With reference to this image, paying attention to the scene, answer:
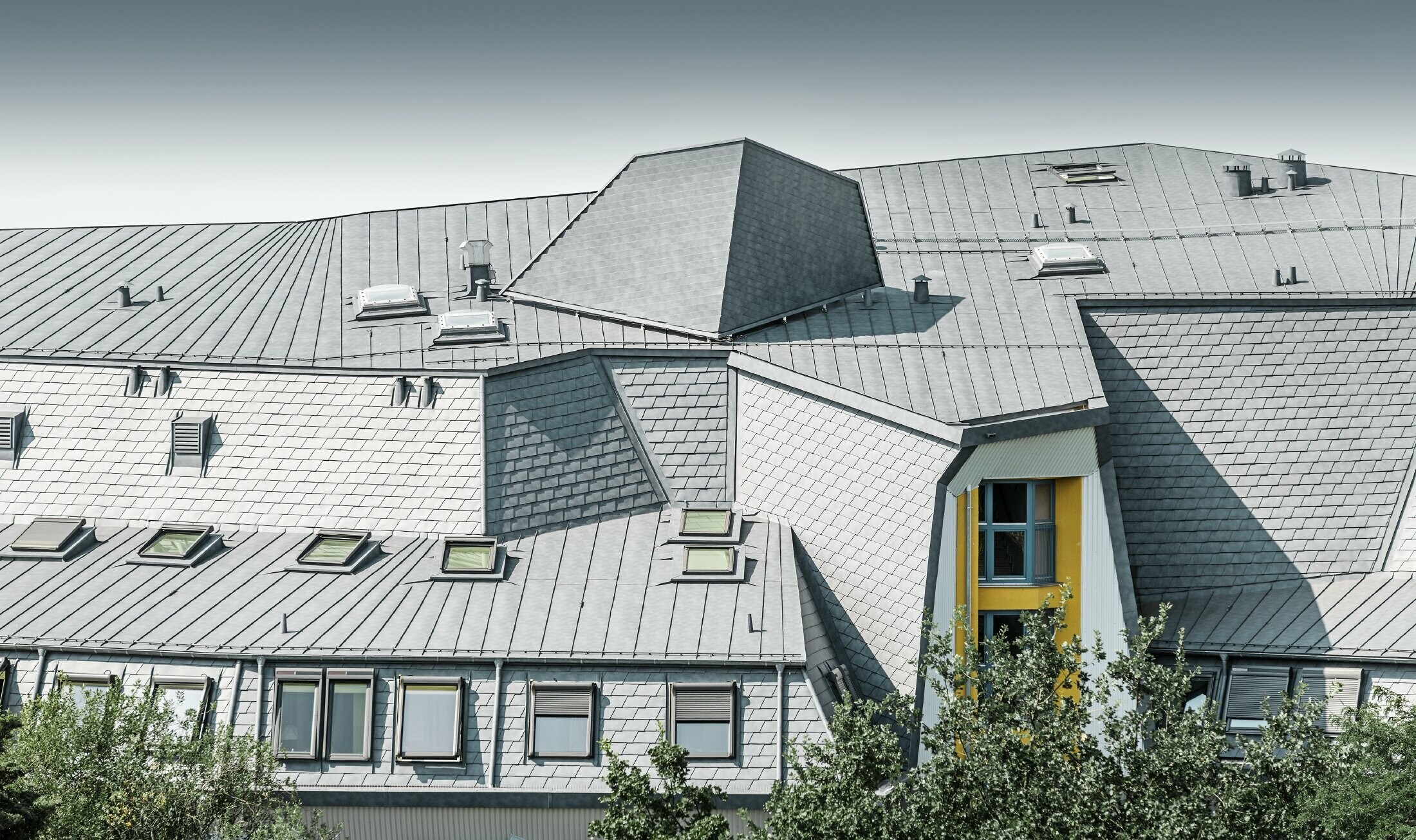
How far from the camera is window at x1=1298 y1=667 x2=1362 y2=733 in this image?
42312mm

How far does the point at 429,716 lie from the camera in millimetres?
38750

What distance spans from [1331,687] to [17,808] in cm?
2799

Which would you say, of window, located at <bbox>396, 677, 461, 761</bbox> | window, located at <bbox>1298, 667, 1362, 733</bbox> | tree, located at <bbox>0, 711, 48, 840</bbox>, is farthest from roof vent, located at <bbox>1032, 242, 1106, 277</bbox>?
tree, located at <bbox>0, 711, 48, 840</bbox>

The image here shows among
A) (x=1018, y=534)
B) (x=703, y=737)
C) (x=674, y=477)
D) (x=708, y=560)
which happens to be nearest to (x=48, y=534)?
(x=674, y=477)

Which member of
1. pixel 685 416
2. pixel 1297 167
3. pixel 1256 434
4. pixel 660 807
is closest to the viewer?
pixel 660 807

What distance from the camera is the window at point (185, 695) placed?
3844 cm

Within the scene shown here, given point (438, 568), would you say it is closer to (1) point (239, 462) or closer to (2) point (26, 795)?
(1) point (239, 462)

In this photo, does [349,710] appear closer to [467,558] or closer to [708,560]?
[467,558]

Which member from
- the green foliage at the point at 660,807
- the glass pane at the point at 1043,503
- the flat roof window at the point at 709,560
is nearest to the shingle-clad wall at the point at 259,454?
the flat roof window at the point at 709,560

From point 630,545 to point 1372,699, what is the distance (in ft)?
55.3

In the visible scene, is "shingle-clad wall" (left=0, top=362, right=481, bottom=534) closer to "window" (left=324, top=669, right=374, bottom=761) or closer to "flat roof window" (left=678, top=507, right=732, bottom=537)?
"flat roof window" (left=678, top=507, right=732, bottom=537)

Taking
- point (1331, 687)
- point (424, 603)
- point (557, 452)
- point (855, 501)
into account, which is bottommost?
point (1331, 687)

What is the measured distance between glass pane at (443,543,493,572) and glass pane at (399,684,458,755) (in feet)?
12.2

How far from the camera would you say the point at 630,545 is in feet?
141
